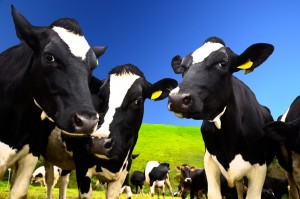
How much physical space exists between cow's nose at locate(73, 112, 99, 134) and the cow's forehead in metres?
2.18

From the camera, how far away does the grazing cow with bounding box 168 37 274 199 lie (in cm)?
559

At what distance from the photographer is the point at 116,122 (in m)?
6.16

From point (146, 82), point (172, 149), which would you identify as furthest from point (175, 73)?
point (172, 149)

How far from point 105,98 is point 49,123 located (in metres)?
1.18

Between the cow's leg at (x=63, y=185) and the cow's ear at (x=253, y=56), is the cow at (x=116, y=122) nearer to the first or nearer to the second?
the cow's ear at (x=253, y=56)

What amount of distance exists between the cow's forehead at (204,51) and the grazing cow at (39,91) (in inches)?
61.2

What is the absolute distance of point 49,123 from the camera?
5680mm

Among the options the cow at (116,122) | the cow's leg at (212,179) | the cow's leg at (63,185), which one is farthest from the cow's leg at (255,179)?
the cow's leg at (63,185)

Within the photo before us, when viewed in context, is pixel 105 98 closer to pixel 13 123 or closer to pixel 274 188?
pixel 13 123

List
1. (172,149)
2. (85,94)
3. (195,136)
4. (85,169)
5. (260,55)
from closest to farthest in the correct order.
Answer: (85,94)
(260,55)
(85,169)
(172,149)
(195,136)

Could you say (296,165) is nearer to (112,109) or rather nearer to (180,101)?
(180,101)

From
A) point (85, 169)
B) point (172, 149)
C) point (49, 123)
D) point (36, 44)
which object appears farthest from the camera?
point (172, 149)

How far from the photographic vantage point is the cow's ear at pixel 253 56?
6.04 metres

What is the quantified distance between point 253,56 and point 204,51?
0.74 meters
